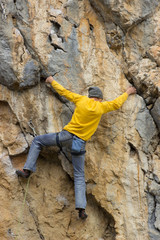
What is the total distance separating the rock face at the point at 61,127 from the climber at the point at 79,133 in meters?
0.39

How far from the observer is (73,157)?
5.54 m

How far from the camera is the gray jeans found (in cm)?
551

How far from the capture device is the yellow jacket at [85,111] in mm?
5453

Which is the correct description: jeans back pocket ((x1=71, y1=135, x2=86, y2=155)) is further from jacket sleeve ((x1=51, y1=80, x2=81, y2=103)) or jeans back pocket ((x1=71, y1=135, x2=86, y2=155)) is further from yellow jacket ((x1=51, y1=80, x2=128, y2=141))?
jacket sleeve ((x1=51, y1=80, x2=81, y2=103))

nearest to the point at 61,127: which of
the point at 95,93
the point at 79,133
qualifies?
the point at 79,133

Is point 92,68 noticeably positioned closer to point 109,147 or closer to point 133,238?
point 109,147

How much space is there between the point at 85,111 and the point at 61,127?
80 centimetres

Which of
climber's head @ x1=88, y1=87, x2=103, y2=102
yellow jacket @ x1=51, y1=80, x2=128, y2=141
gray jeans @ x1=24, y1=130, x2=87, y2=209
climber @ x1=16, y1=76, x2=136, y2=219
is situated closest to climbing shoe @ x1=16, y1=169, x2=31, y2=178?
climber @ x1=16, y1=76, x2=136, y2=219

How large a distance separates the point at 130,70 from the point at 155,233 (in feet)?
11.0

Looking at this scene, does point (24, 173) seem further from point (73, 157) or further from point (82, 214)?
point (82, 214)

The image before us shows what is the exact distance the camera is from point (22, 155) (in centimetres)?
615

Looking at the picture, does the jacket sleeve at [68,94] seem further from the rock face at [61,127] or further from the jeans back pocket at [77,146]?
the jeans back pocket at [77,146]

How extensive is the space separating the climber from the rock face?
39 cm

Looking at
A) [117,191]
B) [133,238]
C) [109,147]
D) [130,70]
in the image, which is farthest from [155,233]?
[130,70]
